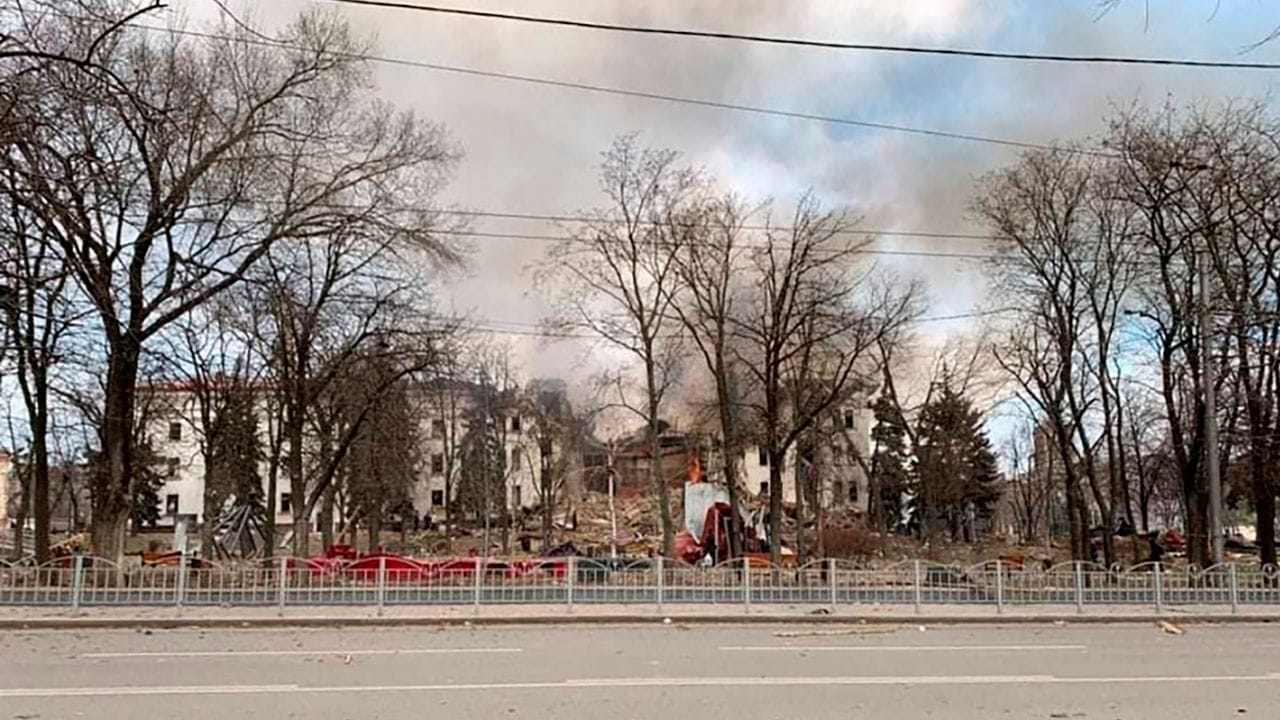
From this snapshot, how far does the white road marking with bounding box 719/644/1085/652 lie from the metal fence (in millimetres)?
5241

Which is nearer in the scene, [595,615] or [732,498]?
[595,615]

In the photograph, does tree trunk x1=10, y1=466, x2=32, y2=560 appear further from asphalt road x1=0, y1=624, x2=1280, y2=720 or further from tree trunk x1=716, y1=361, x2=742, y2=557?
asphalt road x1=0, y1=624, x2=1280, y2=720

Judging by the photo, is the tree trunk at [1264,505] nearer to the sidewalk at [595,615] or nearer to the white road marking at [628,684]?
the sidewalk at [595,615]

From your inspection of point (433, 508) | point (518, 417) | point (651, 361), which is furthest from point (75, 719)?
point (433, 508)

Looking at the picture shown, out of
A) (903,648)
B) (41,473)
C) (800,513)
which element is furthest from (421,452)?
(903,648)

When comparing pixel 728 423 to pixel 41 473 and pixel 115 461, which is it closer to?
pixel 115 461

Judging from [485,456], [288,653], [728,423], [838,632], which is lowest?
[838,632]

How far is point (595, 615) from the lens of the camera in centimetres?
1825

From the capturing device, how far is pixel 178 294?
68.9 ft

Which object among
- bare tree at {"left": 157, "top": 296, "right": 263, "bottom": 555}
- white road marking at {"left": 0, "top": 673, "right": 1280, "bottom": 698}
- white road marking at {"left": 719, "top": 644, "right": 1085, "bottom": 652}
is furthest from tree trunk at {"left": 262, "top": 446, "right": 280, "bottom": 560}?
white road marking at {"left": 0, "top": 673, "right": 1280, "bottom": 698}

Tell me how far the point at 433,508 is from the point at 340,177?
67.8 m

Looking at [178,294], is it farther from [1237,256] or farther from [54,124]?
[1237,256]

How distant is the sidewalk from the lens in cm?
1712

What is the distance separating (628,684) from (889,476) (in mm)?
64491
